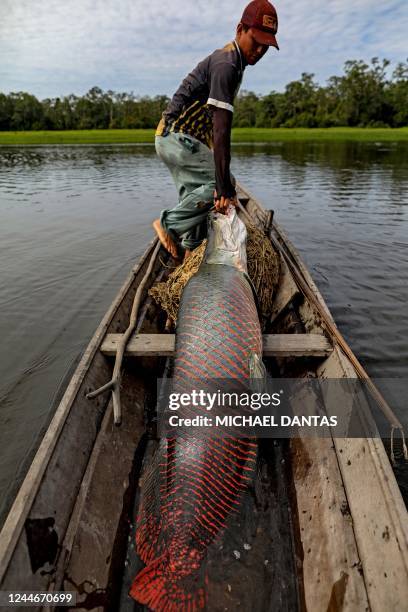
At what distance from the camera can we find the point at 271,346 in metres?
2.99

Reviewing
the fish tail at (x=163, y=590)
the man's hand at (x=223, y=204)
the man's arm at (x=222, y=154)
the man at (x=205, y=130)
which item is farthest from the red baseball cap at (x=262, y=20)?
the fish tail at (x=163, y=590)

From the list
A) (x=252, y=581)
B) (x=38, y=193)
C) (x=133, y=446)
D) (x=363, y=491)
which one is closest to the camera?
(x=363, y=491)

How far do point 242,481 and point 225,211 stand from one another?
8.18ft

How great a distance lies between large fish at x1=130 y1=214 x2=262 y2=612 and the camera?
6.11 ft

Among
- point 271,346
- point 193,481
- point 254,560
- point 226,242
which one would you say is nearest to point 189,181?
point 226,242

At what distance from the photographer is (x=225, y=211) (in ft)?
12.2

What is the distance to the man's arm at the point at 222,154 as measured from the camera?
135 inches

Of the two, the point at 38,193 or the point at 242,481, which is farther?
the point at 38,193

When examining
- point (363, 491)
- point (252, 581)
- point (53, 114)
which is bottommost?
point (252, 581)

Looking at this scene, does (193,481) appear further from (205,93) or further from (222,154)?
(205,93)

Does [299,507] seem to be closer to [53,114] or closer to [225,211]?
[225,211]

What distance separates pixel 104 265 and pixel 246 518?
6389 mm

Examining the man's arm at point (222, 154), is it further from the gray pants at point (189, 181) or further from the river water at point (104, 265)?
the river water at point (104, 265)

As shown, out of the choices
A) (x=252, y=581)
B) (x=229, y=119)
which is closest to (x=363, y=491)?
(x=252, y=581)
